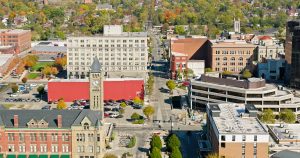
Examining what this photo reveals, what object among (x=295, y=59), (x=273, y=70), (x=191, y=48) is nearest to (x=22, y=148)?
(x=295, y=59)

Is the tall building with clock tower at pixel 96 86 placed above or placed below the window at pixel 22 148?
above

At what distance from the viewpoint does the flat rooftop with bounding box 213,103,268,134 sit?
42594mm

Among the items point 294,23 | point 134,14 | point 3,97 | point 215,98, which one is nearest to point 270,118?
point 215,98

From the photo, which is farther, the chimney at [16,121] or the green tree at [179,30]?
the green tree at [179,30]

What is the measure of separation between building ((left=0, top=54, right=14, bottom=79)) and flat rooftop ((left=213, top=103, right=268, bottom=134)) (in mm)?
46890

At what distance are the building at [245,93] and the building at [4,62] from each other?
37.2m

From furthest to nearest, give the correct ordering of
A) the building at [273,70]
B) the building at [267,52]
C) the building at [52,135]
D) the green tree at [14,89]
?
the building at [267,52] → the building at [273,70] → the green tree at [14,89] → the building at [52,135]

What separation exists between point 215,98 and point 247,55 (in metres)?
26.2

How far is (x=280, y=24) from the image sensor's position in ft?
443

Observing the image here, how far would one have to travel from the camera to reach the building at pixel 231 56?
84.9m

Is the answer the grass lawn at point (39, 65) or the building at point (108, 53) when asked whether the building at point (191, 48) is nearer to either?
the building at point (108, 53)

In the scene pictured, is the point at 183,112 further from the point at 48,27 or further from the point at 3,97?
the point at 48,27

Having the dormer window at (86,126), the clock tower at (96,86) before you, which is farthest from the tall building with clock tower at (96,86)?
the dormer window at (86,126)

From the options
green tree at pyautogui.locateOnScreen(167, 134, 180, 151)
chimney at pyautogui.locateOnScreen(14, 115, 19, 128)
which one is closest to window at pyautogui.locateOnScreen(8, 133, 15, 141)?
chimney at pyautogui.locateOnScreen(14, 115, 19, 128)
